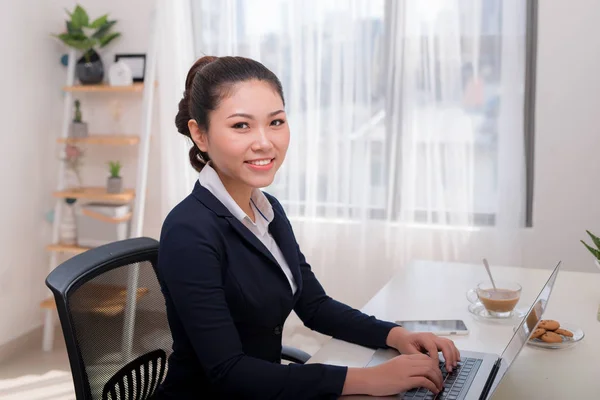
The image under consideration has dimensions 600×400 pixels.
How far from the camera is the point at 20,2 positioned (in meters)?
3.32

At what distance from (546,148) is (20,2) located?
239 cm

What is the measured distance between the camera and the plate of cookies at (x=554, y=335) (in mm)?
1513

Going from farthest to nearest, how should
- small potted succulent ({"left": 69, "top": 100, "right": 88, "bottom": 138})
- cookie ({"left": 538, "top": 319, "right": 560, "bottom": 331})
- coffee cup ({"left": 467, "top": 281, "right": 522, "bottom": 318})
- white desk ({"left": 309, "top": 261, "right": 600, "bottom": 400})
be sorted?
small potted succulent ({"left": 69, "top": 100, "right": 88, "bottom": 138}), coffee cup ({"left": 467, "top": 281, "right": 522, "bottom": 318}), cookie ({"left": 538, "top": 319, "right": 560, "bottom": 331}), white desk ({"left": 309, "top": 261, "right": 600, "bottom": 400})

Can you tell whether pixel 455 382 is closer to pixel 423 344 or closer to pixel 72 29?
pixel 423 344

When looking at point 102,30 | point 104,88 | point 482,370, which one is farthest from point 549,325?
point 102,30

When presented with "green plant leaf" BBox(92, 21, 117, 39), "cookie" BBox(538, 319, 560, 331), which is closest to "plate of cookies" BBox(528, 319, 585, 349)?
"cookie" BBox(538, 319, 560, 331)

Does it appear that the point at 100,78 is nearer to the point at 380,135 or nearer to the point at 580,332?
the point at 380,135

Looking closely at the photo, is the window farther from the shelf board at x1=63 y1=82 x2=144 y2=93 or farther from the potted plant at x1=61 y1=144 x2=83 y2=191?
the potted plant at x1=61 y1=144 x2=83 y2=191

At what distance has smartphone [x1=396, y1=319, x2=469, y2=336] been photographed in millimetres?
1590

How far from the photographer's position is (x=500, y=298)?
1.71m

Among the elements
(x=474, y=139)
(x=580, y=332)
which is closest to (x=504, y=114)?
(x=474, y=139)

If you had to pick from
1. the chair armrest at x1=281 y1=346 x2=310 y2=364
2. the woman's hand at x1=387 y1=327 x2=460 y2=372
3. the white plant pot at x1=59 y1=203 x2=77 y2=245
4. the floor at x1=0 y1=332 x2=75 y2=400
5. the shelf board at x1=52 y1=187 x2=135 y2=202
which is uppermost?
the shelf board at x1=52 y1=187 x2=135 y2=202

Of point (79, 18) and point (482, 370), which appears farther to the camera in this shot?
point (79, 18)

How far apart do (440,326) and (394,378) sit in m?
0.40
